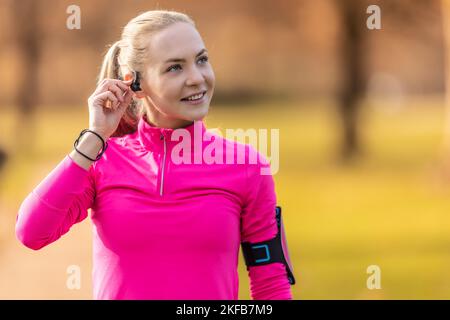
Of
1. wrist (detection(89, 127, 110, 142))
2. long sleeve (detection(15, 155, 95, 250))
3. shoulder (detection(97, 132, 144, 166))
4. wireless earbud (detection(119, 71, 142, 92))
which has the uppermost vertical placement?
wireless earbud (detection(119, 71, 142, 92))

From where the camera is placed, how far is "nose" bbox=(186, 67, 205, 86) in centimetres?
223

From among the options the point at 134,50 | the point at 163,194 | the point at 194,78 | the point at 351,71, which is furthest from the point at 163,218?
the point at 351,71

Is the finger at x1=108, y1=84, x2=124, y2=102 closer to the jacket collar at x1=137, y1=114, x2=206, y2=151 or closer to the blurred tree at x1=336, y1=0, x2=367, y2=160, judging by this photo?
the jacket collar at x1=137, y1=114, x2=206, y2=151

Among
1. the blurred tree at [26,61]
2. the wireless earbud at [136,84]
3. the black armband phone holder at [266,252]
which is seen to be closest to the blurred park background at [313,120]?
the blurred tree at [26,61]

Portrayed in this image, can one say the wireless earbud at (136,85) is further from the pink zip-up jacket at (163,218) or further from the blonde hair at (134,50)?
the pink zip-up jacket at (163,218)

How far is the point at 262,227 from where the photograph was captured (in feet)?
7.34

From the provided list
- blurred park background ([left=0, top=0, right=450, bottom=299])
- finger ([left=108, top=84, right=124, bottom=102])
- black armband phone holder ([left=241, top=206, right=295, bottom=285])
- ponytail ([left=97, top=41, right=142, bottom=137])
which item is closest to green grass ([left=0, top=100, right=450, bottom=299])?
blurred park background ([left=0, top=0, right=450, bottom=299])

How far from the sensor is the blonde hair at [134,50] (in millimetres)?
2357

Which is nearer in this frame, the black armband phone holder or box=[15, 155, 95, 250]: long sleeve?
box=[15, 155, 95, 250]: long sleeve

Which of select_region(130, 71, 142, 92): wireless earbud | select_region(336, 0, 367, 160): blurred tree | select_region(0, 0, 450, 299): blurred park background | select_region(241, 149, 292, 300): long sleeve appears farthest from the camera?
select_region(336, 0, 367, 160): blurred tree

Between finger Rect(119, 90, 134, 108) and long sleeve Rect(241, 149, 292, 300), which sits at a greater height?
finger Rect(119, 90, 134, 108)

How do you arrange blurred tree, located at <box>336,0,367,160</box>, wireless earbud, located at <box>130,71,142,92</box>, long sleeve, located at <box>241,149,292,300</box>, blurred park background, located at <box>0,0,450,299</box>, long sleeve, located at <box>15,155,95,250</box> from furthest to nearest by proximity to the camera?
blurred tree, located at <box>336,0,367,160</box>
blurred park background, located at <box>0,0,450,299</box>
wireless earbud, located at <box>130,71,142,92</box>
long sleeve, located at <box>241,149,292,300</box>
long sleeve, located at <box>15,155,95,250</box>

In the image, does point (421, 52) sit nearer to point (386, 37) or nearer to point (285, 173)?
point (386, 37)

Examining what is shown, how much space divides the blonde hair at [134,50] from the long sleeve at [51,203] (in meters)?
0.33
